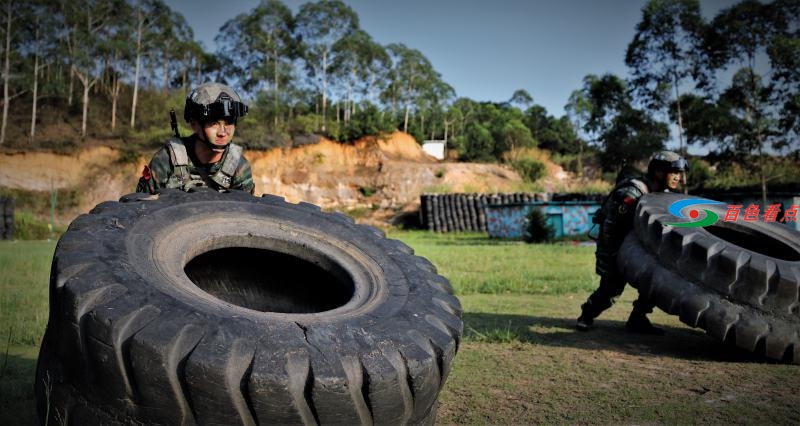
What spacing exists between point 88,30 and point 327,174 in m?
17.1

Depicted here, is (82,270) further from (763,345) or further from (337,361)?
(763,345)

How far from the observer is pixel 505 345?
415cm

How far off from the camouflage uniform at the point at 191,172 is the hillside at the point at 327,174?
2703cm

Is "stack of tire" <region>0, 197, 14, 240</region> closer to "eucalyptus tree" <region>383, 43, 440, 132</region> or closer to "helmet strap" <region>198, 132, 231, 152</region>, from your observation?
"helmet strap" <region>198, 132, 231, 152</region>

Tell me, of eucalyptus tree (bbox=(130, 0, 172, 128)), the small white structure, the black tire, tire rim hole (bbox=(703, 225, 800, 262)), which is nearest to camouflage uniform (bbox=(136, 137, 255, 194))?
the black tire

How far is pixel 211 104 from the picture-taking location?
314cm

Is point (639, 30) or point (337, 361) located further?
point (639, 30)

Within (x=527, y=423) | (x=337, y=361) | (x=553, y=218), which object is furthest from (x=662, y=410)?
(x=553, y=218)

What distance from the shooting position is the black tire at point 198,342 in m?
1.63

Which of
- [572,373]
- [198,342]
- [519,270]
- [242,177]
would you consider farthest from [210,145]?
[519,270]

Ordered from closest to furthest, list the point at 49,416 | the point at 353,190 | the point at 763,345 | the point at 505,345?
1. the point at 49,416
2. the point at 763,345
3. the point at 505,345
4. the point at 353,190

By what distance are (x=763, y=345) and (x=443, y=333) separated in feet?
8.89

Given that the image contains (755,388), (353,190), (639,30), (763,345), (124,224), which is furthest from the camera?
(353,190)

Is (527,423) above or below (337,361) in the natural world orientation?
below
